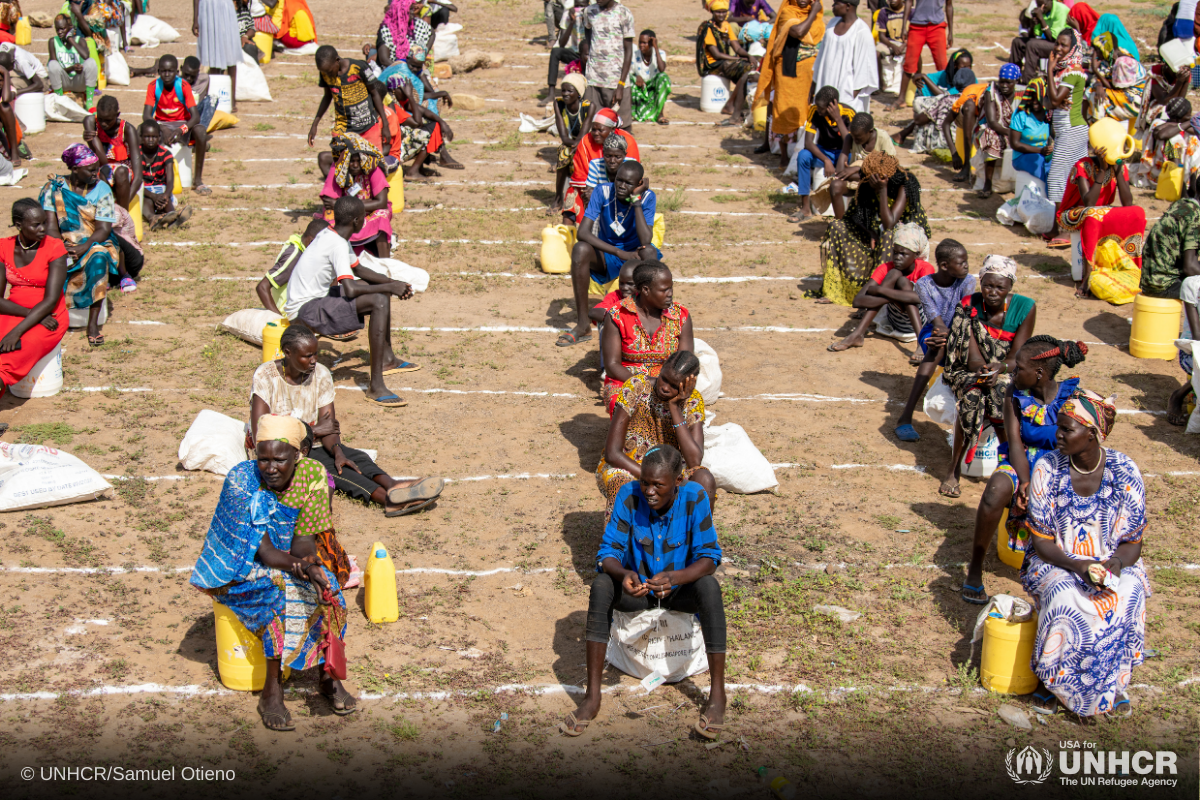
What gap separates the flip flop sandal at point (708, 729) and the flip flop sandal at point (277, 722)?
177 centimetres

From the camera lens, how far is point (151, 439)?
7.64 metres

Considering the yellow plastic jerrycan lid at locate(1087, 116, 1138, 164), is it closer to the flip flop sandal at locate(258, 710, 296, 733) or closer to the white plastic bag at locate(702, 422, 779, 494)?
the white plastic bag at locate(702, 422, 779, 494)

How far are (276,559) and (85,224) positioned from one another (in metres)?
5.99

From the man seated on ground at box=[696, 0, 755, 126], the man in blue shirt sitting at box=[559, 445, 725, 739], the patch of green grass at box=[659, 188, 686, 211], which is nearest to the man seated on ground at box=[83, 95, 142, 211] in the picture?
the patch of green grass at box=[659, 188, 686, 211]

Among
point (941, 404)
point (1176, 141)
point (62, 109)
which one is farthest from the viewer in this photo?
point (62, 109)

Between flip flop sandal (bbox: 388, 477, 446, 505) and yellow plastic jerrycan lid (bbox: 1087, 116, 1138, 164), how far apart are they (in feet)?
23.9

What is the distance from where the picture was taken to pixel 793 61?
43.6 ft

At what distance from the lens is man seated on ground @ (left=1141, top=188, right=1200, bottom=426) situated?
8305 mm

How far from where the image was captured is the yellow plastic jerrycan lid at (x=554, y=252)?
10.9m

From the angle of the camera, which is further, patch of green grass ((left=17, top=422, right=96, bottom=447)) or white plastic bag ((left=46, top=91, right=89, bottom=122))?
white plastic bag ((left=46, top=91, right=89, bottom=122))

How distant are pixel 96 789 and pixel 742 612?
3080 millimetres

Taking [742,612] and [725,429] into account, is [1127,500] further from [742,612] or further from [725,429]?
[725,429]

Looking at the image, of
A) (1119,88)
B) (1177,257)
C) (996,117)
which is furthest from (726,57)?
(1177,257)
